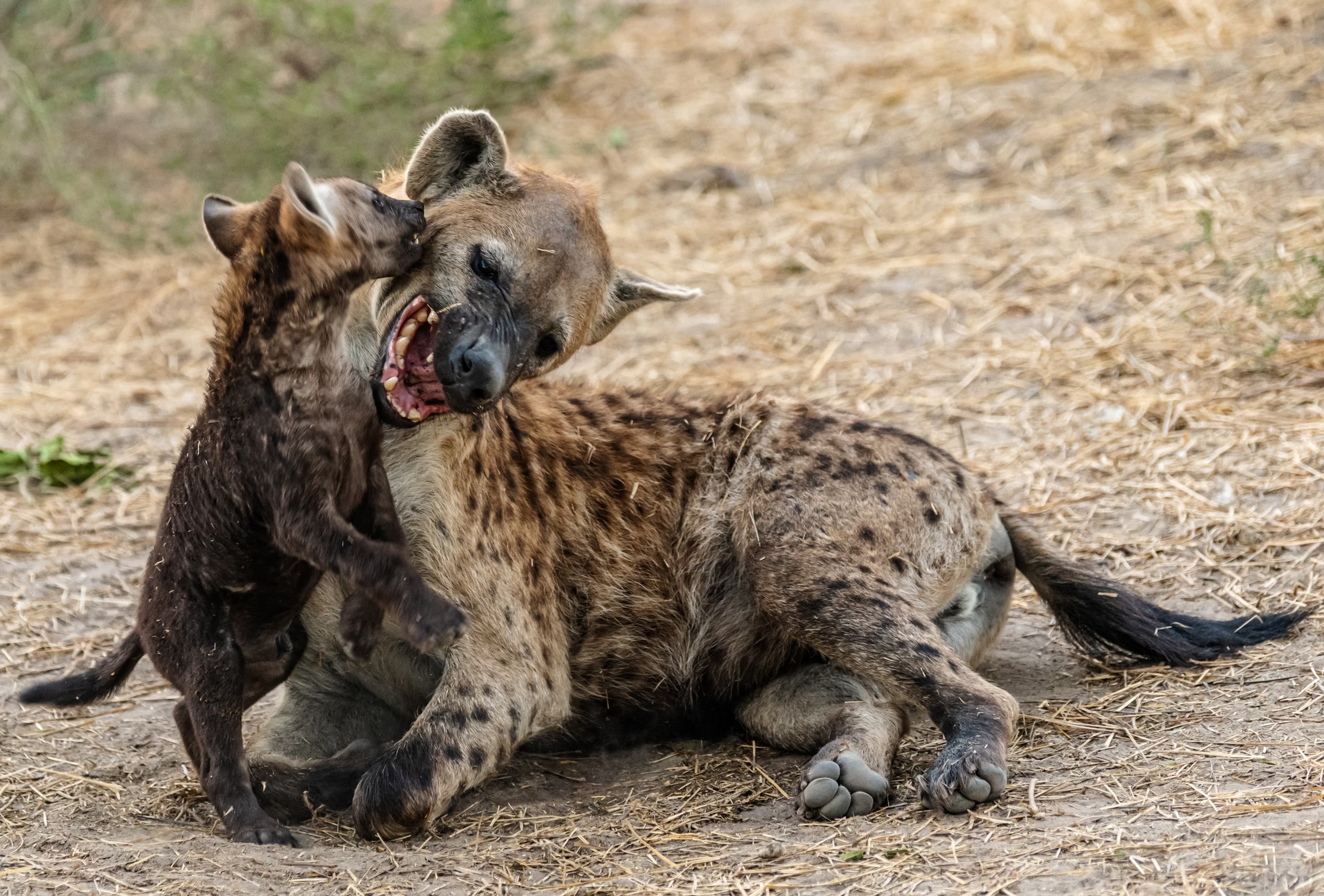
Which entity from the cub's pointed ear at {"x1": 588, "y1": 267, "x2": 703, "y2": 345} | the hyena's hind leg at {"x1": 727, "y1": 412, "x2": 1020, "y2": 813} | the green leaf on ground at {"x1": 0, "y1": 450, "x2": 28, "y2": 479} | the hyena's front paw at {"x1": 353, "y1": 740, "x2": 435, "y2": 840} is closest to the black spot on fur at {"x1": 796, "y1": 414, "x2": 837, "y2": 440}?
the hyena's hind leg at {"x1": 727, "y1": 412, "x2": 1020, "y2": 813}

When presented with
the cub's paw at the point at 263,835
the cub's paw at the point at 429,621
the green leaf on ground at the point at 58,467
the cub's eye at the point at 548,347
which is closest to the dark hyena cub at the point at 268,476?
the cub's paw at the point at 263,835

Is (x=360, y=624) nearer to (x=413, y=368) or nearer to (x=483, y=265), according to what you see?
(x=413, y=368)

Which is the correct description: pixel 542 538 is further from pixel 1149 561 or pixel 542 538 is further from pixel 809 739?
pixel 1149 561

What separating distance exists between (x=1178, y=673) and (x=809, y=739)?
3.16 ft

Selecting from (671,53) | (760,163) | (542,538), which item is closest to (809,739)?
(542,538)

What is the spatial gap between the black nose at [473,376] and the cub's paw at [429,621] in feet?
1.82

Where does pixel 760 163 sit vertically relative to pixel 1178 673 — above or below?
above

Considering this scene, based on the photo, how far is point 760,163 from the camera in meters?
8.35

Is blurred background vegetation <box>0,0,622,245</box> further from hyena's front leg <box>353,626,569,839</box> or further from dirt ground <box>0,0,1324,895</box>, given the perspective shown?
hyena's front leg <box>353,626,569,839</box>

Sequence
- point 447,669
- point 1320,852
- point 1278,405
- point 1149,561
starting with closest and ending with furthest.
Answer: point 1320,852 → point 447,669 → point 1149,561 → point 1278,405

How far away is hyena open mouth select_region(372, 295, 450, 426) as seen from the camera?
11.0 ft

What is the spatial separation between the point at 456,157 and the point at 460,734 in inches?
55.5

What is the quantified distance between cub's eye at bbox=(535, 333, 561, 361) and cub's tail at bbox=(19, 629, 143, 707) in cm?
115

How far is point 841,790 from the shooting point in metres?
3.10
